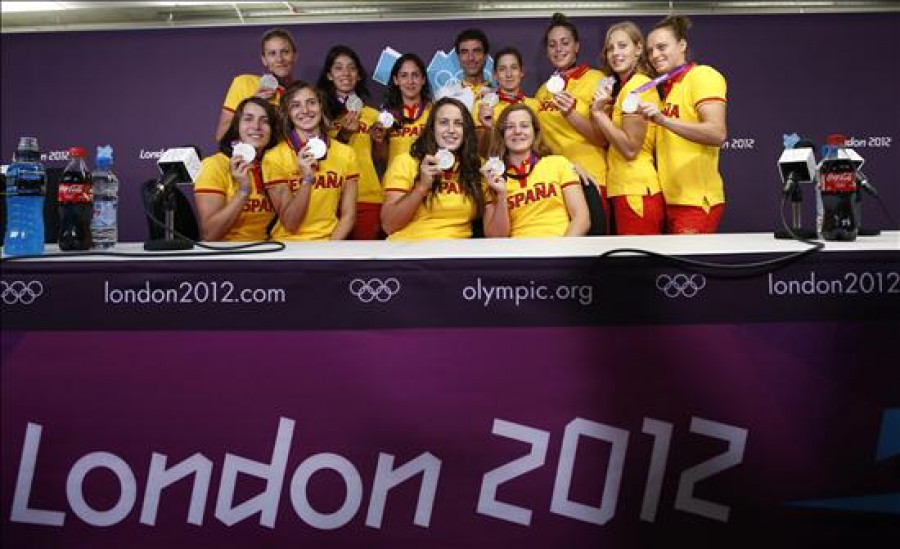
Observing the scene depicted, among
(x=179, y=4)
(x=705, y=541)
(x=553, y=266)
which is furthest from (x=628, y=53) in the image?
(x=179, y=4)

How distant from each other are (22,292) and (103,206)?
1.64 feet

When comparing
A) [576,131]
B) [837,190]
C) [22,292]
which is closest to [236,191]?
[22,292]

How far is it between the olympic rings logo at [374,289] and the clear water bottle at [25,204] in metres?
0.83

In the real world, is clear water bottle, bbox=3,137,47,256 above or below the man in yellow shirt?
below

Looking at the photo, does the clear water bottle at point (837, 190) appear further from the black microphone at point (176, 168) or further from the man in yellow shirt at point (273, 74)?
the man in yellow shirt at point (273, 74)

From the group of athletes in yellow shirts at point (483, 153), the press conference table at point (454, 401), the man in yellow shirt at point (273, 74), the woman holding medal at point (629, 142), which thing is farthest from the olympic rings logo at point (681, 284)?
the man in yellow shirt at point (273, 74)

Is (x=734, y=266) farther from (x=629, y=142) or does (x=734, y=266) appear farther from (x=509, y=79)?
(x=509, y=79)

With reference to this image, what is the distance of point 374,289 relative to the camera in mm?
1538

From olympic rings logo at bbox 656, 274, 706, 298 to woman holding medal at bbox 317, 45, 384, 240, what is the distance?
7.59 feet

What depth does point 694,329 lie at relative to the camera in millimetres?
1506

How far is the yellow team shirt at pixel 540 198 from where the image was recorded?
9.44ft

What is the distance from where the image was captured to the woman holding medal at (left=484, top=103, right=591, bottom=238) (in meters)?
2.85

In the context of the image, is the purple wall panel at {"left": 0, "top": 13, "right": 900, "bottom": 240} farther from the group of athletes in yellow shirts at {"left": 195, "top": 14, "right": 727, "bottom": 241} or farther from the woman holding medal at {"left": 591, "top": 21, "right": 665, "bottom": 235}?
the woman holding medal at {"left": 591, "top": 21, "right": 665, "bottom": 235}

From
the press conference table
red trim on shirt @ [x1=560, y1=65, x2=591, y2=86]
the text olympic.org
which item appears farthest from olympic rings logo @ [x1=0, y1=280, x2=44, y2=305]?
red trim on shirt @ [x1=560, y1=65, x2=591, y2=86]
